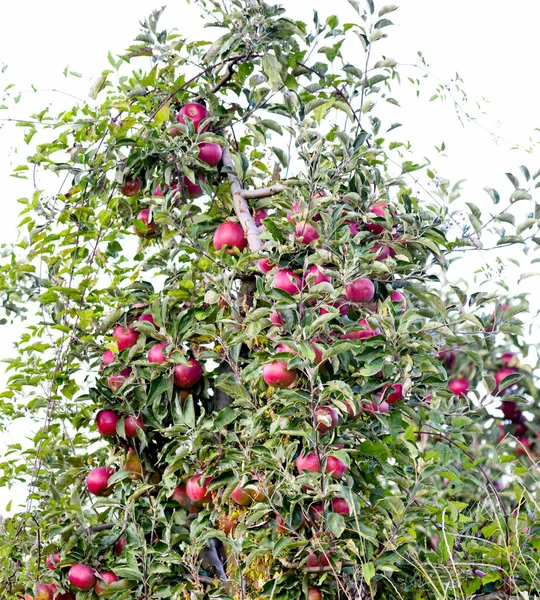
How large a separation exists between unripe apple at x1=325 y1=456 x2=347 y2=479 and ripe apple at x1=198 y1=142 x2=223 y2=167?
1.16 m

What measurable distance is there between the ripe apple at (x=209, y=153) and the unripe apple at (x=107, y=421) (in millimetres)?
911

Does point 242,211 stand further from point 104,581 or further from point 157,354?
point 104,581

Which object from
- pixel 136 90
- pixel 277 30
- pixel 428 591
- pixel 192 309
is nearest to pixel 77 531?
pixel 192 309

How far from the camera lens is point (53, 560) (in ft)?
8.70

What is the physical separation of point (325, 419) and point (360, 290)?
435 millimetres

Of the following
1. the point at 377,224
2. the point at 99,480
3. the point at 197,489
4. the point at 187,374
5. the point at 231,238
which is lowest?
the point at 99,480

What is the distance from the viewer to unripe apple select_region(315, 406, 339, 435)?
1977 millimetres

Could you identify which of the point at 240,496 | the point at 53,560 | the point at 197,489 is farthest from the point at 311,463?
the point at 53,560

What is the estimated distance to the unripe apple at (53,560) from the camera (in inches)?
104

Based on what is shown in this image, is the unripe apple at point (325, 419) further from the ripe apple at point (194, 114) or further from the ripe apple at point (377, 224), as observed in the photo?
the ripe apple at point (194, 114)

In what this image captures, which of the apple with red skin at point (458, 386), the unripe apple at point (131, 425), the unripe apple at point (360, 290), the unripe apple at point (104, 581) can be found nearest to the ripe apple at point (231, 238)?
the unripe apple at point (360, 290)

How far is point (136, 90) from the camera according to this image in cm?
287

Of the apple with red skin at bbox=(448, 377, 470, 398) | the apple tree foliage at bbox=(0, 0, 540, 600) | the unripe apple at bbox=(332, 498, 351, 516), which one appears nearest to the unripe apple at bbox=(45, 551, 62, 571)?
the apple tree foliage at bbox=(0, 0, 540, 600)

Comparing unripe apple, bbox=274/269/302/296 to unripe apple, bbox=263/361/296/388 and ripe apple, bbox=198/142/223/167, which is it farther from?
ripe apple, bbox=198/142/223/167
